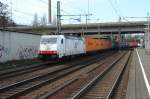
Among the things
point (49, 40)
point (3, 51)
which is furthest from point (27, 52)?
point (3, 51)

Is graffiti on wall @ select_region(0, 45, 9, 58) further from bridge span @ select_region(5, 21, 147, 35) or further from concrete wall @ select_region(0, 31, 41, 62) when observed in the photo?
bridge span @ select_region(5, 21, 147, 35)

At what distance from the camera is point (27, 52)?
39.4 metres

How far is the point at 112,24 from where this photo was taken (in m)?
93.9

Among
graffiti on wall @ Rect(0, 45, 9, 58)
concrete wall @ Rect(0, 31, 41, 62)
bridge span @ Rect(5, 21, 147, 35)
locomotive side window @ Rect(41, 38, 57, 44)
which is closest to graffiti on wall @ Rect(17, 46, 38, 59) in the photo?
concrete wall @ Rect(0, 31, 41, 62)

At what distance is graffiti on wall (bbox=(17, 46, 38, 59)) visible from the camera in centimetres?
3741

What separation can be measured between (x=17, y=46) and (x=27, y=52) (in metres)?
3.01

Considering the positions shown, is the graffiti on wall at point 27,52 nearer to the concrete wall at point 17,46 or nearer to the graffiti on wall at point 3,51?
the concrete wall at point 17,46

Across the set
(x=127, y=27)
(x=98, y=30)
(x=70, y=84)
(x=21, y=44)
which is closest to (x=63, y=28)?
(x=98, y=30)

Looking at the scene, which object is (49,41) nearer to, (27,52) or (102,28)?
(27,52)

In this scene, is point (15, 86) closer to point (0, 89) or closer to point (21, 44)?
point (0, 89)

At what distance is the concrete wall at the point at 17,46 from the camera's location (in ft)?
109

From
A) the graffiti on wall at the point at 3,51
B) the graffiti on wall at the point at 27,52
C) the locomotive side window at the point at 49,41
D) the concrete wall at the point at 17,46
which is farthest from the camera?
the graffiti on wall at the point at 27,52

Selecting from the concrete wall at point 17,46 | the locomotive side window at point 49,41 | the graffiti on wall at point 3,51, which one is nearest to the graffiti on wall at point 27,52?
the concrete wall at point 17,46

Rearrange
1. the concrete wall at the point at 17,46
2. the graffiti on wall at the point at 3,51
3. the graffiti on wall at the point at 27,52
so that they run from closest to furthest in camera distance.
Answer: the graffiti on wall at the point at 3,51 < the concrete wall at the point at 17,46 < the graffiti on wall at the point at 27,52
